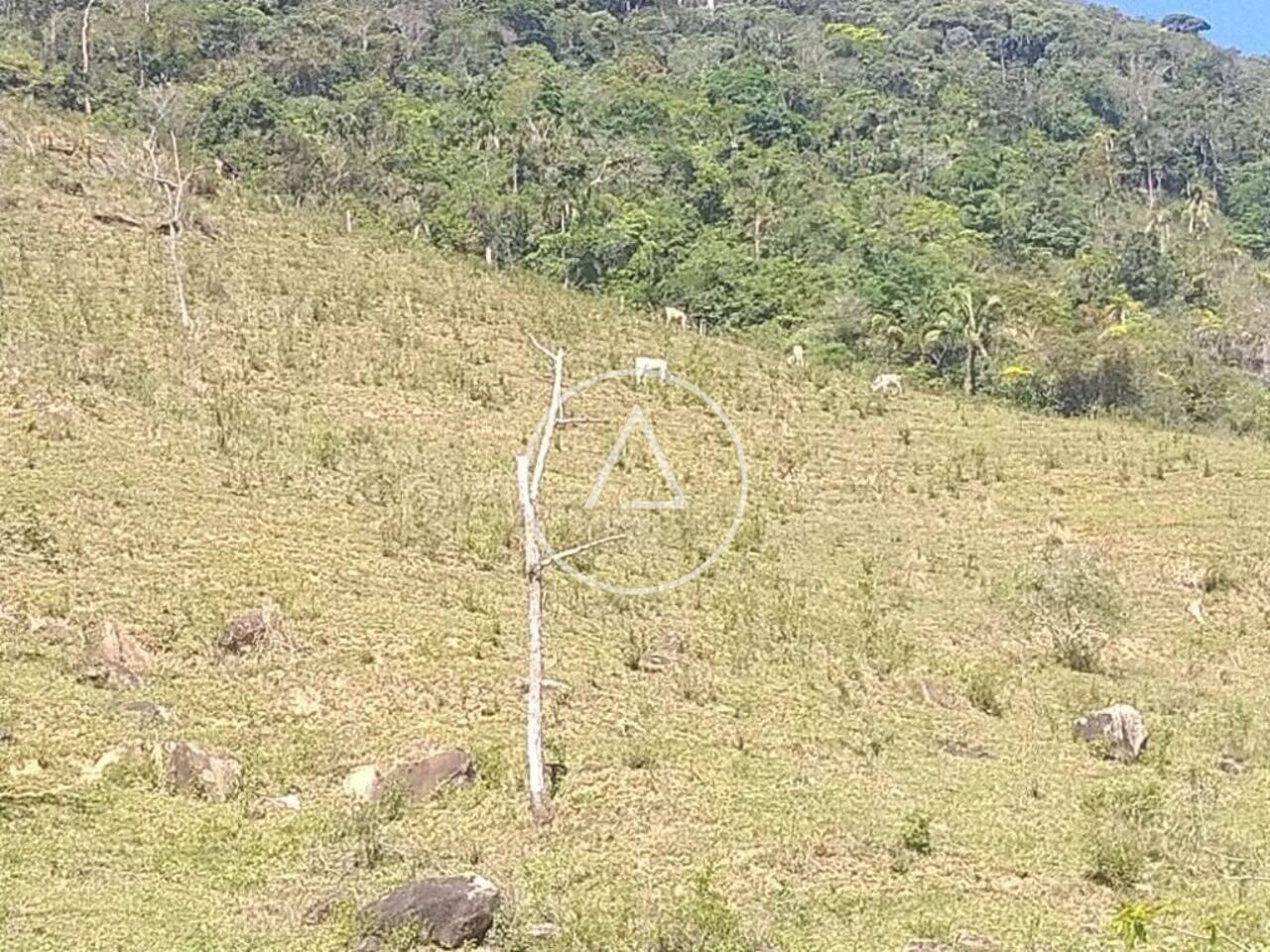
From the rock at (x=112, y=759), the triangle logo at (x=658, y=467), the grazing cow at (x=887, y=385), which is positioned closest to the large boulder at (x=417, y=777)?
the rock at (x=112, y=759)

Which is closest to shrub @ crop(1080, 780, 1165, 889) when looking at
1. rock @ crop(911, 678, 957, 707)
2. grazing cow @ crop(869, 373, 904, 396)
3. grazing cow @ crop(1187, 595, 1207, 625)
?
rock @ crop(911, 678, 957, 707)

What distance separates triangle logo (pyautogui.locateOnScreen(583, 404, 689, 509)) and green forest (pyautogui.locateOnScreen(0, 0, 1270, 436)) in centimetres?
881

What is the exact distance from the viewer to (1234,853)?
10.2 meters

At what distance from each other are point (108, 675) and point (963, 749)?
7.58 metres

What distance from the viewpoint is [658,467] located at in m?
21.5

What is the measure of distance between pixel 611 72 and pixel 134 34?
17.5m

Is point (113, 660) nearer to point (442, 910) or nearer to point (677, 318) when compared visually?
point (442, 910)

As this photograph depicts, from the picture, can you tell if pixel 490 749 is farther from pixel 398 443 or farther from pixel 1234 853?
pixel 398 443

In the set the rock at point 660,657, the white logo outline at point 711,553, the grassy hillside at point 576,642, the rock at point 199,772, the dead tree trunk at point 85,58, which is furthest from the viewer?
the dead tree trunk at point 85,58

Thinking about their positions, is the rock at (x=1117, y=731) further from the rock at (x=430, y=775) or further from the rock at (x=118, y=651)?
the rock at (x=118, y=651)

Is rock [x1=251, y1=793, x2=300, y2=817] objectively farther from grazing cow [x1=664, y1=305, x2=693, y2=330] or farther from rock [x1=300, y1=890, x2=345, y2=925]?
grazing cow [x1=664, y1=305, x2=693, y2=330]

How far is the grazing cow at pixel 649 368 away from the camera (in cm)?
2358

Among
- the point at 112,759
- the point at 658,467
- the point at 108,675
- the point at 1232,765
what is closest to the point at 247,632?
the point at 108,675

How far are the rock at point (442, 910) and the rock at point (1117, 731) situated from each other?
6.66m
